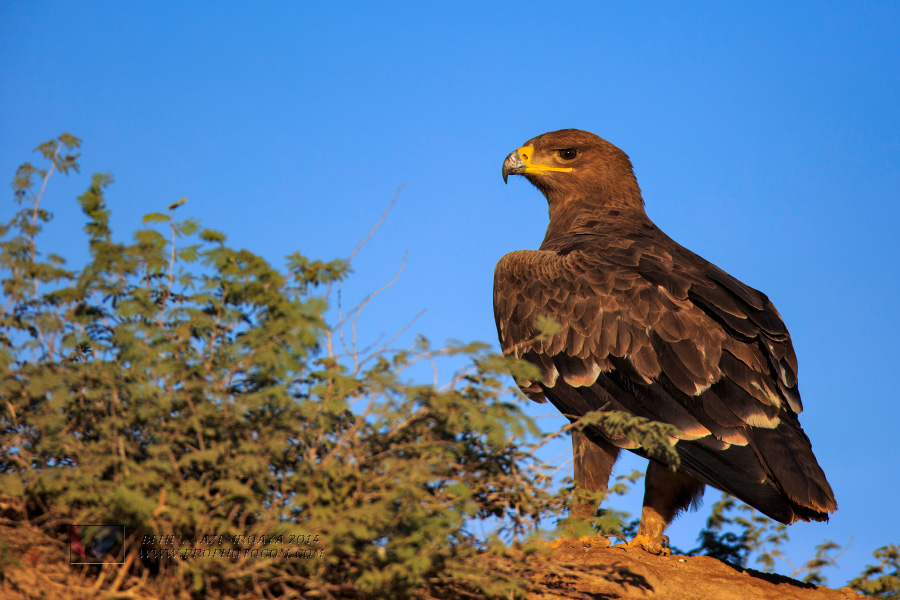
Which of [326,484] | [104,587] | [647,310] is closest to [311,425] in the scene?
[326,484]

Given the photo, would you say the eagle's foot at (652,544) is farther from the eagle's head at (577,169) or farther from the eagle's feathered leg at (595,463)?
the eagle's head at (577,169)

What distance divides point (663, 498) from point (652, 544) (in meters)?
0.43

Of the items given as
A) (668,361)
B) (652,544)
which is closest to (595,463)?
(652,544)

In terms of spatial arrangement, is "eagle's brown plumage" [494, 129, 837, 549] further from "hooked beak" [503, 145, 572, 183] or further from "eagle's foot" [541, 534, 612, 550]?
"hooked beak" [503, 145, 572, 183]

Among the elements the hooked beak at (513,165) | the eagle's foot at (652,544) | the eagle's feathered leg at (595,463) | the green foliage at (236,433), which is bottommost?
the green foliage at (236,433)

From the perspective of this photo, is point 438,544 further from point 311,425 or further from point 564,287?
point 564,287

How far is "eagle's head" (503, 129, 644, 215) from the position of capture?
9.33 meters

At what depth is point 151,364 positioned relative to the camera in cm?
423

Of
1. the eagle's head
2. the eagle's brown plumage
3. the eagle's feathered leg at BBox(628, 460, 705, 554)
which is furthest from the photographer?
the eagle's head

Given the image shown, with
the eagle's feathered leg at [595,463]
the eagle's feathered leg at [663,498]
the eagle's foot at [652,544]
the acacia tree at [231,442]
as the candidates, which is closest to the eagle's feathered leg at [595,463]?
the eagle's feathered leg at [595,463]

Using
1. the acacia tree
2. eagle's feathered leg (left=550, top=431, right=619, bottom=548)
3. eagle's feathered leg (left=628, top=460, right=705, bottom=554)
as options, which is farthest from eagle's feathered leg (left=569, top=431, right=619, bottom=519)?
the acacia tree

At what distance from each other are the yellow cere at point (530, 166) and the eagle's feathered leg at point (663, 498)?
3806 mm

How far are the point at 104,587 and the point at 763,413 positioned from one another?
4716 millimetres

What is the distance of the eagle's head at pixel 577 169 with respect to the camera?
9.33m
